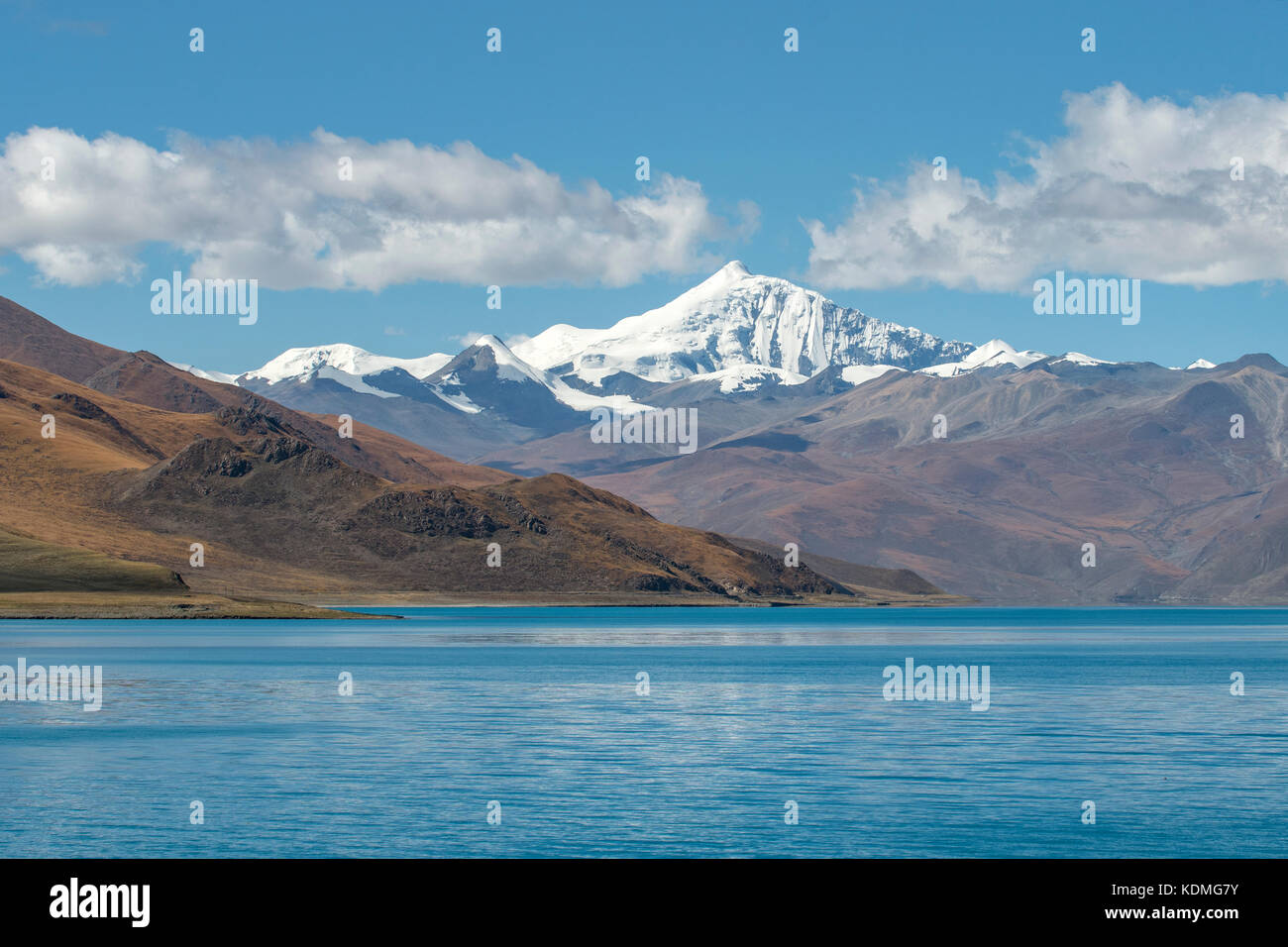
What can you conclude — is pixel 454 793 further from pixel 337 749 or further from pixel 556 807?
pixel 337 749

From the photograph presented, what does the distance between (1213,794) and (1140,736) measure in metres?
25.1

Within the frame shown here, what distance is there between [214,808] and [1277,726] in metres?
66.6

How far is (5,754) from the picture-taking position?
76125mm

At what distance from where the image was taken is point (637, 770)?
7069 cm

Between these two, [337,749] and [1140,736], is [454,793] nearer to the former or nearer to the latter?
[337,749]

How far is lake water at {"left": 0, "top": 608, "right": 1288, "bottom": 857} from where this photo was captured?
53000mm

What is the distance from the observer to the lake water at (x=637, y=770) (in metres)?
53.0

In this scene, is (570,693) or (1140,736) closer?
(1140,736)

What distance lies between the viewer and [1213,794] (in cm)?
6272
